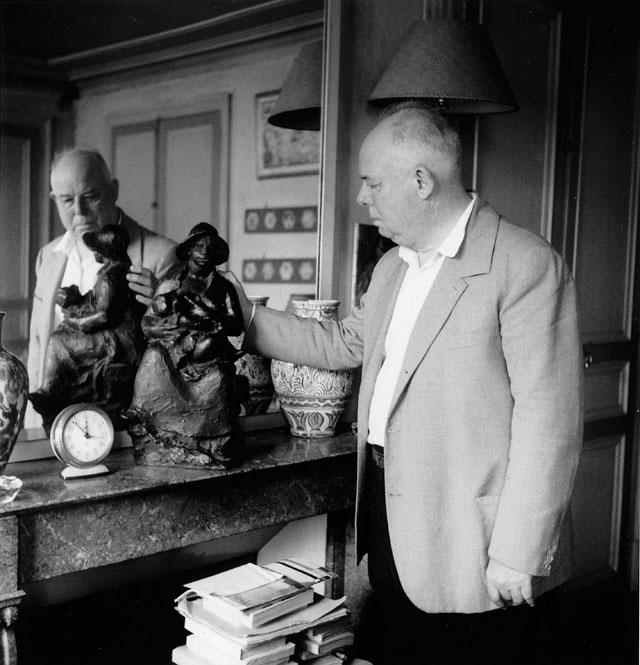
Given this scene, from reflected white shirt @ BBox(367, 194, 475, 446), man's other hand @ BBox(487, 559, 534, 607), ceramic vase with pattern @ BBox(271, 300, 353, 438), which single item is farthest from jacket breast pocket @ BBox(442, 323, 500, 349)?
ceramic vase with pattern @ BBox(271, 300, 353, 438)

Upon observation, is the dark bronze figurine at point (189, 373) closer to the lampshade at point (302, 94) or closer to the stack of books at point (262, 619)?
the stack of books at point (262, 619)

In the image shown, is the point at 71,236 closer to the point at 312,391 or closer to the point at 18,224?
the point at 18,224

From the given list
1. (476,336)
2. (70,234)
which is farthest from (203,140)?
(476,336)

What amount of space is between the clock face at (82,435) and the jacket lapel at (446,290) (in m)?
0.75

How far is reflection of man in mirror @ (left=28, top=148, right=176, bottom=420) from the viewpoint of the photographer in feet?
7.69

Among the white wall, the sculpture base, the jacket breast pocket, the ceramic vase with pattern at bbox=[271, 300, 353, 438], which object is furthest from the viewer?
the ceramic vase with pattern at bbox=[271, 300, 353, 438]

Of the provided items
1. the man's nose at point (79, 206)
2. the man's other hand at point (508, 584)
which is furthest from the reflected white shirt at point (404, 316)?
the man's nose at point (79, 206)

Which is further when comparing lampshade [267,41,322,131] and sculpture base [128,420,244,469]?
lampshade [267,41,322,131]

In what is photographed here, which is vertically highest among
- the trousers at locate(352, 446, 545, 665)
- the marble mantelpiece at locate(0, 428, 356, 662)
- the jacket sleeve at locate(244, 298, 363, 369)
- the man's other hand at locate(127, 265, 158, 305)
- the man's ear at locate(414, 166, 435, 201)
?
the man's ear at locate(414, 166, 435, 201)

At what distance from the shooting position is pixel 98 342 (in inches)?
96.1

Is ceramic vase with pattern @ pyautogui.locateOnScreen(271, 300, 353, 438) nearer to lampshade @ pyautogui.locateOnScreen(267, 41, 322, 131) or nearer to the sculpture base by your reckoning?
the sculpture base

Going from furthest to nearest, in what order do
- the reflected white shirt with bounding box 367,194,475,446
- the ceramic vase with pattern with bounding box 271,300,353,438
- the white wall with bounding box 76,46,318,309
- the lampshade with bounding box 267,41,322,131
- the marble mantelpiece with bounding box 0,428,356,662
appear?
the lampshade with bounding box 267,41,322,131 < the ceramic vase with pattern with bounding box 271,300,353,438 < the white wall with bounding box 76,46,318,309 < the reflected white shirt with bounding box 367,194,475,446 < the marble mantelpiece with bounding box 0,428,356,662

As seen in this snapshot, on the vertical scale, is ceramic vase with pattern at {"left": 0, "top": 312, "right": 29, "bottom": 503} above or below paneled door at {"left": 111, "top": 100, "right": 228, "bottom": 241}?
below

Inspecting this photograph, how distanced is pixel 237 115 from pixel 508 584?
1.65 metres
